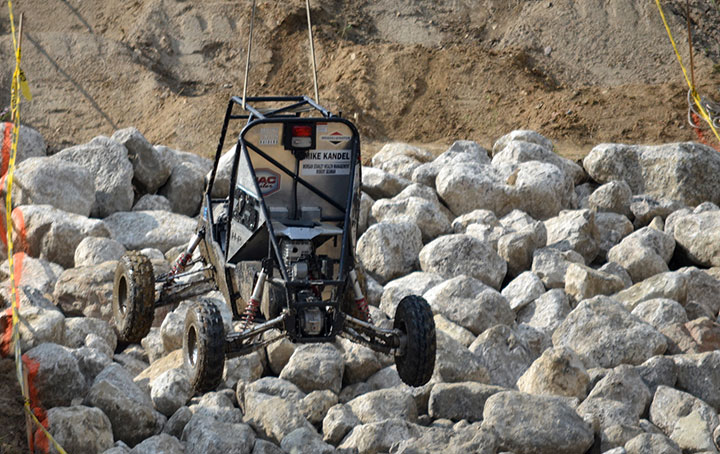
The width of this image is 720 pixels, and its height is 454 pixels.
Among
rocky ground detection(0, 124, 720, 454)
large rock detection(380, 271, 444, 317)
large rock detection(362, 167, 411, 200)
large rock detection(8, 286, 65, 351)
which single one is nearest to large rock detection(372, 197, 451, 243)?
rocky ground detection(0, 124, 720, 454)

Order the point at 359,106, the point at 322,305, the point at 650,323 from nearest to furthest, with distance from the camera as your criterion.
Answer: the point at 322,305 < the point at 650,323 < the point at 359,106

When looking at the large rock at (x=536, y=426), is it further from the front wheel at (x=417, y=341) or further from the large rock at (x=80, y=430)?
the large rock at (x=80, y=430)

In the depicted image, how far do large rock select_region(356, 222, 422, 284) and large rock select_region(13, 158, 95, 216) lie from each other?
386 cm

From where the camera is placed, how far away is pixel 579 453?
9.45 m

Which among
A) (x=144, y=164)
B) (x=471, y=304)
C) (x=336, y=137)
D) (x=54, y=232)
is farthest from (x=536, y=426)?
(x=144, y=164)

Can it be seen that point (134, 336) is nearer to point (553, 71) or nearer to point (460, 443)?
point (460, 443)

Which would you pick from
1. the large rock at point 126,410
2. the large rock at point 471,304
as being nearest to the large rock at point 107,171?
the large rock at point 471,304

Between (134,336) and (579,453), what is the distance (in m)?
4.35

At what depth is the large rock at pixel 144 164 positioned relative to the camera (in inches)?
607

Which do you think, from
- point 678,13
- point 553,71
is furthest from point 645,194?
point 678,13

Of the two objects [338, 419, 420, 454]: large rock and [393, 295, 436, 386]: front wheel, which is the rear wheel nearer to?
[338, 419, 420, 454]: large rock

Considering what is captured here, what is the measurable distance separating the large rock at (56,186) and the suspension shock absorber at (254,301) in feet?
20.5

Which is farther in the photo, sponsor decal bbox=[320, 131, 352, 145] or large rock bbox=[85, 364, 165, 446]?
large rock bbox=[85, 364, 165, 446]

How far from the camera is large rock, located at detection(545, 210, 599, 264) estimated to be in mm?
13992
